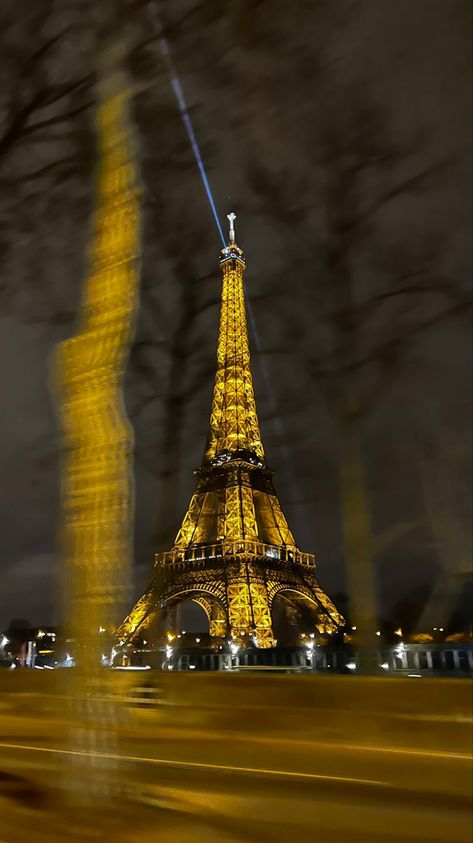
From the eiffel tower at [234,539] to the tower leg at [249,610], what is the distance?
0.14ft

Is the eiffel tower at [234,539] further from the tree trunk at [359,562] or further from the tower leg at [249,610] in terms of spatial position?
the tree trunk at [359,562]

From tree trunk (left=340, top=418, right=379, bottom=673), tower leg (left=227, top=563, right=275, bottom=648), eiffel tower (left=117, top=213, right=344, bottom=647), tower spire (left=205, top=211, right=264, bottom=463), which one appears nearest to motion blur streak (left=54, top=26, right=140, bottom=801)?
tree trunk (left=340, top=418, right=379, bottom=673)

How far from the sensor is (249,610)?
97.7 ft

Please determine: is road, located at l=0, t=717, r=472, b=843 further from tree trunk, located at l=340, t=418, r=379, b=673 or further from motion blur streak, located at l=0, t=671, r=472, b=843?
tree trunk, located at l=340, t=418, r=379, b=673

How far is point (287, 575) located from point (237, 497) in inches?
183

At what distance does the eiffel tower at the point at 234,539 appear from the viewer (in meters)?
30.6

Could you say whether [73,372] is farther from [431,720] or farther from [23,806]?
[431,720]

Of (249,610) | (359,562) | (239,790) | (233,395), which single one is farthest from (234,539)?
(239,790)

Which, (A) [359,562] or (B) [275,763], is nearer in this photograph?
(B) [275,763]

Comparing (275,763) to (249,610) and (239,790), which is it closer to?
(239,790)

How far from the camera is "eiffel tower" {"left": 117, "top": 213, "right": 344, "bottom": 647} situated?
100 ft

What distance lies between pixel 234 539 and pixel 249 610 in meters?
3.78

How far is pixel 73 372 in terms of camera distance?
3.67 meters

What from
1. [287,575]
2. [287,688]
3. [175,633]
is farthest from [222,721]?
[175,633]
